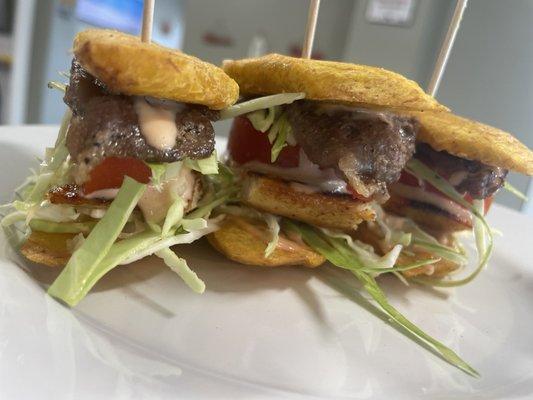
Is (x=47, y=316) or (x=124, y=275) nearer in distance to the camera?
(x=47, y=316)

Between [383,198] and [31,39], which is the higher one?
[383,198]

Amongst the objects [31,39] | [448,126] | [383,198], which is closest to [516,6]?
[448,126]

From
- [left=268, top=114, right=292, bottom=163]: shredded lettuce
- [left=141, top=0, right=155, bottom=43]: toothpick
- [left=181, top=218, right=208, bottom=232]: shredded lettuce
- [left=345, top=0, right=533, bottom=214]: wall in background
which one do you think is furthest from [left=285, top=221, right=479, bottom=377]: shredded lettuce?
[left=345, top=0, right=533, bottom=214]: wall in background

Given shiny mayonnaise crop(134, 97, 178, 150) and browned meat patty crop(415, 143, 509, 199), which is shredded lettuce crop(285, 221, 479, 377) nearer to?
browned meat patty crop(415, 143, 509, 199)

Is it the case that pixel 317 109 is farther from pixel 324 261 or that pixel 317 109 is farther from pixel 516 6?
pixel 516 6

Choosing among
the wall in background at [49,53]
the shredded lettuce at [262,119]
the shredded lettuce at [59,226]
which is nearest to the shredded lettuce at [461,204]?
the shredded lettuce at [262,119]

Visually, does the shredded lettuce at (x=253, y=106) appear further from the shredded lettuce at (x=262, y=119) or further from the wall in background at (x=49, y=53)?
the wall in background at (x=49, y=53)

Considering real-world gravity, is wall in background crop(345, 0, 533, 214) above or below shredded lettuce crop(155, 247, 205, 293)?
above
